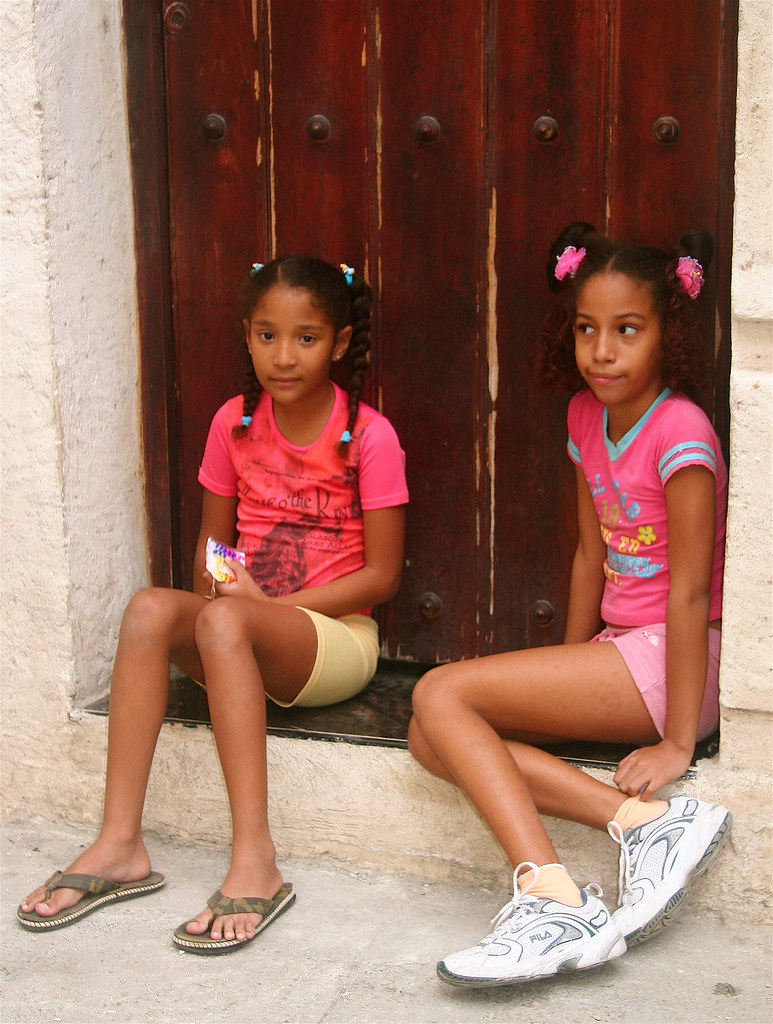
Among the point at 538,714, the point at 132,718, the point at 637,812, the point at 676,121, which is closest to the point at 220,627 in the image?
the point at 132,718

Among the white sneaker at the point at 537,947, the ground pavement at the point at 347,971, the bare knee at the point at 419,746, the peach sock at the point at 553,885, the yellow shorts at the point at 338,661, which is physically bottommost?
the ground pavement at the point at 347,971

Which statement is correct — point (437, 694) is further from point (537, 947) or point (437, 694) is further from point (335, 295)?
point (335, 295)

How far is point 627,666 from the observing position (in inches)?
85.5

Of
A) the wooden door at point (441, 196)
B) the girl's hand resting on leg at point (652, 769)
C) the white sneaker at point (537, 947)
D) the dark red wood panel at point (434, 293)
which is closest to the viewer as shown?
the white sneaker at point (537, 947)

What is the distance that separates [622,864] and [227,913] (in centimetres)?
72

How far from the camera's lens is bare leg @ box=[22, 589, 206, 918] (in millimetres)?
2275

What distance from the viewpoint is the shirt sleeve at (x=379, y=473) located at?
2.54m

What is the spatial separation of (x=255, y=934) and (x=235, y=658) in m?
0.50

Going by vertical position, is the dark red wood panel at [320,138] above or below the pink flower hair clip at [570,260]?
above

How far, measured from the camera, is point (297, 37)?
8.50 ft

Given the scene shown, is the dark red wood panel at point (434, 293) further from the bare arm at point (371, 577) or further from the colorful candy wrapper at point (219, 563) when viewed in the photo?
the colorful candy wrapper at point (219, 563)

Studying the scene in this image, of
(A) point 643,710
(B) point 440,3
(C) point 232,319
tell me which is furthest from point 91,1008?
(B) point 440,3

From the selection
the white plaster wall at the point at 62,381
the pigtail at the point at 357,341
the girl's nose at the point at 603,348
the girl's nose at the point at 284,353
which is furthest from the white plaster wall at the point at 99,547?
the pigtail at the point at 357,341

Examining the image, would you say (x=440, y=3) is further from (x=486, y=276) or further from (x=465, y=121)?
(x=486, y=276)
